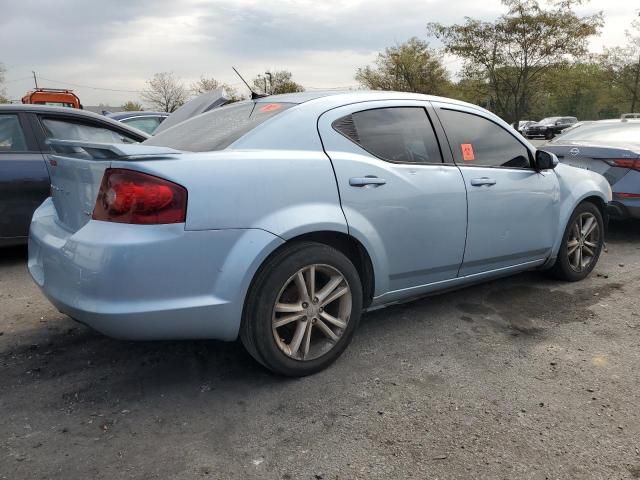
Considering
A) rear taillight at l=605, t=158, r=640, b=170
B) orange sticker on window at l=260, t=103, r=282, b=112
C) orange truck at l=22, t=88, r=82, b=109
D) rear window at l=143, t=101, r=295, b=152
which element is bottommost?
rear taillight at l=605, t=158, r=640, b=170

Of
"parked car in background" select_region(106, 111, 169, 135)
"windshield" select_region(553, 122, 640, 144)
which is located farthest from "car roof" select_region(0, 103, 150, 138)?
"windshield" select_region(553, 122, 640, 144)

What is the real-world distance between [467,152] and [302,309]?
1653mm

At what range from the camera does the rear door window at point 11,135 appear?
15.9ft

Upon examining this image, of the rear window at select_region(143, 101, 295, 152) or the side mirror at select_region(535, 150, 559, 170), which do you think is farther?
the side mirror at select_region(535, 150, 559, 170)

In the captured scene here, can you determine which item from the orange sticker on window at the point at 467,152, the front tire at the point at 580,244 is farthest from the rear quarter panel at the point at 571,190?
the orange sticker on window at the point at 467,152

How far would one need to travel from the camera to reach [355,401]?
2.61 metres

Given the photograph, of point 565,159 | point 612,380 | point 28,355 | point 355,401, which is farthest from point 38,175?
point 565,159

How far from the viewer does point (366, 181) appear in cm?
292

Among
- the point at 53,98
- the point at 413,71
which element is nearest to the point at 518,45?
the point at 413,71

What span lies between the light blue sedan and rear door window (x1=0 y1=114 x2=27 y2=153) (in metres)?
2.22

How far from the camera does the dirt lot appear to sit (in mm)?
2145

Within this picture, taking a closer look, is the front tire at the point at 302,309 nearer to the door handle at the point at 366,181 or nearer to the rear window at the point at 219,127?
the door handle at the point at 366,181

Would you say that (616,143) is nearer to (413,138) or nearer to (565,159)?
(565,159)

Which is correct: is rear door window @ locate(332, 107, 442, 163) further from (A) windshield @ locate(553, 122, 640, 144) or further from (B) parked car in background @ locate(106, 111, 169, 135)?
(B) parked car in background @ locate(106, 111, 169, 135)
